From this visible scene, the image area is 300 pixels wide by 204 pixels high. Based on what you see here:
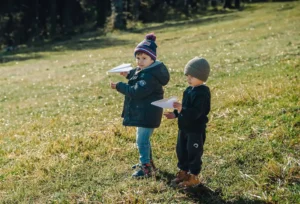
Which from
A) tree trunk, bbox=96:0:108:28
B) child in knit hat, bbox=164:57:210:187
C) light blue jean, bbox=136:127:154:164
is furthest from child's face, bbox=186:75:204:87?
tree trunk, bbox=96:0:108:28

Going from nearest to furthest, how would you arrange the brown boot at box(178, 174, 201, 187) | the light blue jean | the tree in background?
the brown boot at box(178, 174, 201, 187)
the light blue jean
the tree in background

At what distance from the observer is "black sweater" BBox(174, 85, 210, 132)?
5492 mm

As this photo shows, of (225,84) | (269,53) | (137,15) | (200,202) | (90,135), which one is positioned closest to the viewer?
(200,202)

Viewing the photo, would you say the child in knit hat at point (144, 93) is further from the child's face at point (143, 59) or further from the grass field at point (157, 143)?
the grass field at point (157, 143)

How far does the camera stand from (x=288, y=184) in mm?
5707

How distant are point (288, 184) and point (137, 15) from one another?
1802 inches

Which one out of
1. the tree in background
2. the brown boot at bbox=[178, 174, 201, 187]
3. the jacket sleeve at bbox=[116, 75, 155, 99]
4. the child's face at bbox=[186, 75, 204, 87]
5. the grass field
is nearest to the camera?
the child's face at bbox=[186, 75, 204, 87]

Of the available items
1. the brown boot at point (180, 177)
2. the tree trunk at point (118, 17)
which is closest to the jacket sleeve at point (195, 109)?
the brown boot at point (180, 177)

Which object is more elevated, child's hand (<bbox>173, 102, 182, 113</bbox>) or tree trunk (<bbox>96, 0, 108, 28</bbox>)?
child's hand (<bbox>173, 102, 182, 113</bbox>)

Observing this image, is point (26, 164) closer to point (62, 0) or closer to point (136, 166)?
point (136, 166)

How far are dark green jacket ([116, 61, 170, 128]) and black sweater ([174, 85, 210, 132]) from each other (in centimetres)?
60

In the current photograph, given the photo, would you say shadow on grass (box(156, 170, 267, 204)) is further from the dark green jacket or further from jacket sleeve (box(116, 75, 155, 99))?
jacket sleeve (box(116, 75, 155, 99))

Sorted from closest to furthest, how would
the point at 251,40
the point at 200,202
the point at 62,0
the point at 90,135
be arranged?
1. the point at 200,202
2. the point at 90,135
3. the point at 251,40
4. the point at 62,0

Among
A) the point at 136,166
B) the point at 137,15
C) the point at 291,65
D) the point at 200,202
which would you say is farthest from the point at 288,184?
the point at 137,15
